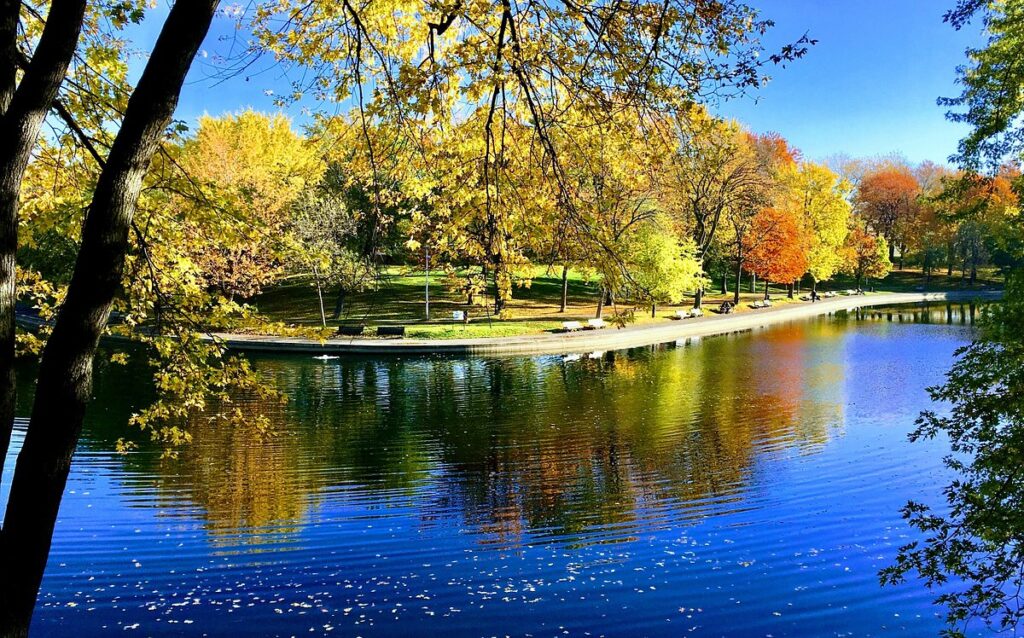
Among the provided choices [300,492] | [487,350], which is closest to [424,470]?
[300,492]

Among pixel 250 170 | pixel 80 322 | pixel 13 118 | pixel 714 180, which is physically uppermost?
pixel 250 170

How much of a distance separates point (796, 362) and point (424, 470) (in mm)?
18364

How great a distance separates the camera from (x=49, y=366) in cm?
331

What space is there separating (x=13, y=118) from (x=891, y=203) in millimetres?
85038

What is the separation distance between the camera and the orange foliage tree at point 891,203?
76062mm

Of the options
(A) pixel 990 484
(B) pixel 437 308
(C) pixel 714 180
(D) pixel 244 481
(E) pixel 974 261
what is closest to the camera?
(C) pixel 714 180

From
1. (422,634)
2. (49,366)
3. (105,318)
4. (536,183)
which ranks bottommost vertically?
(422,634)

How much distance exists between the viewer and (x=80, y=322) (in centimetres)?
334

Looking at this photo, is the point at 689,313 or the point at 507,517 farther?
the point at 689,313

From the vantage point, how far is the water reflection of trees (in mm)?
11195

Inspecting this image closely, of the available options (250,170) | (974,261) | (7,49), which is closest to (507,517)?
(7,49)

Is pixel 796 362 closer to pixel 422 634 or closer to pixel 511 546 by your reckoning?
pixel 511 546

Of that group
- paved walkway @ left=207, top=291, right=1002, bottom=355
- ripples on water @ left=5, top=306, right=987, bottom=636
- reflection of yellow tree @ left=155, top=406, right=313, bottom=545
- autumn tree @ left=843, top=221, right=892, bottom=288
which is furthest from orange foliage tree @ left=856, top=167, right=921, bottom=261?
reflection of yellow tree @ left=155, top=406, right=313, bottom=545

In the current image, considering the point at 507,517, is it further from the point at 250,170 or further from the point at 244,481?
the point at 250,170
